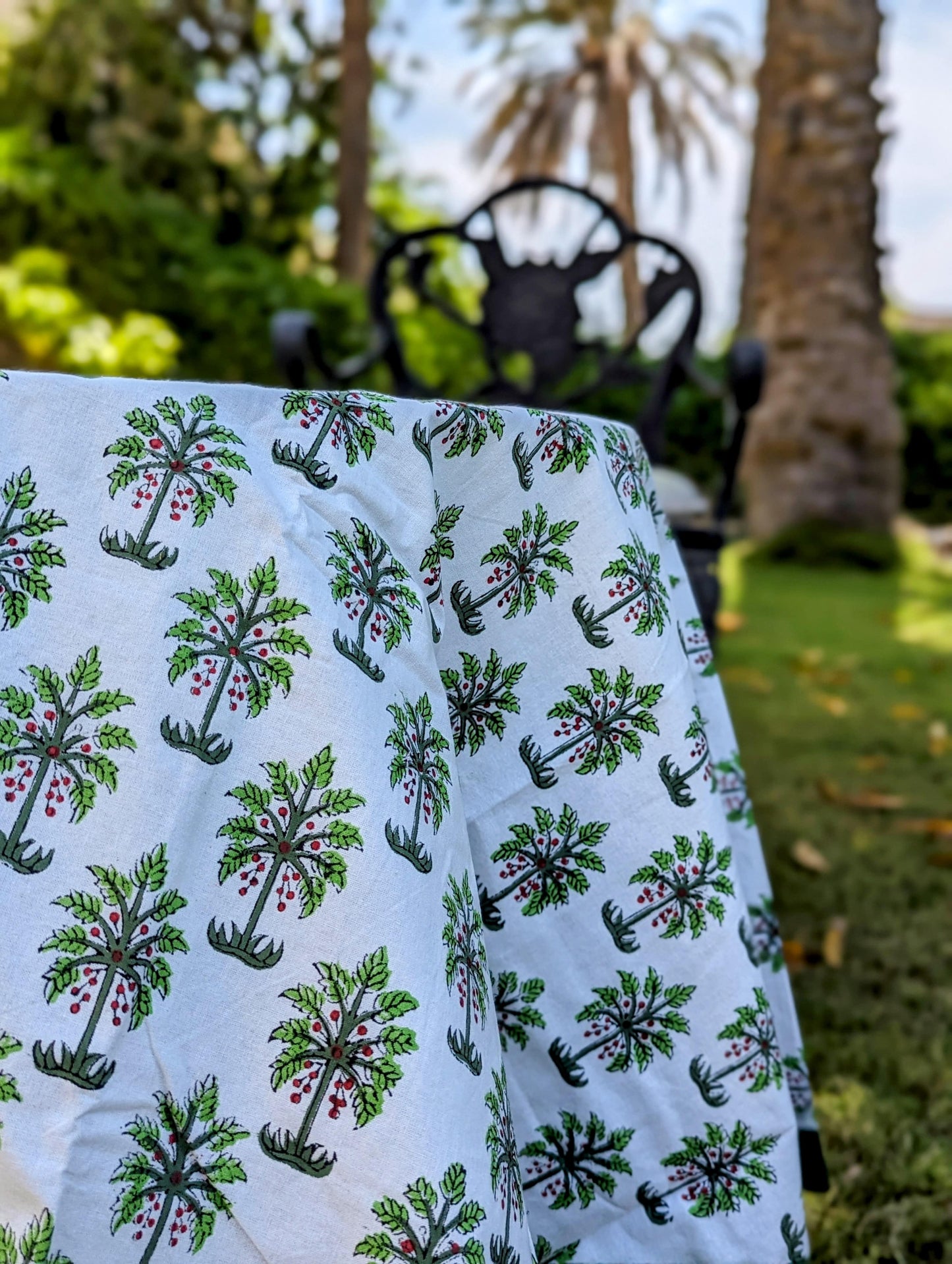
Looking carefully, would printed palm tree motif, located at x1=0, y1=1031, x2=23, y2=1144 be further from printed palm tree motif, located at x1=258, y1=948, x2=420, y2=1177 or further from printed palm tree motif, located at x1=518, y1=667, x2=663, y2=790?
printed palm tree motif, located at x1=518, y1=667, x2=663, y2=790

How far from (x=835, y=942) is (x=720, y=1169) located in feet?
3.19

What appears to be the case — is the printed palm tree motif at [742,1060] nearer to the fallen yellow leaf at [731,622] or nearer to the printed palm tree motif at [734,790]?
the printed palm tree motif at [734,790]

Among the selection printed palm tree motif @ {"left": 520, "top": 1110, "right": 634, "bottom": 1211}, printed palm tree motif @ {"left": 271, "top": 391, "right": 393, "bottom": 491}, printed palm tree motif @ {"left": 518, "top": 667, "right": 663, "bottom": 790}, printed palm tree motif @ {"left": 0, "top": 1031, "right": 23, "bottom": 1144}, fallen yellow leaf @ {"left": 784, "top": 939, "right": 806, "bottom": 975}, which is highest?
printed palm tree motif @ {"left": 271, "top": 391, "right": 393, "bottom": 491}

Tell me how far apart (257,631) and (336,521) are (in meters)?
0.10

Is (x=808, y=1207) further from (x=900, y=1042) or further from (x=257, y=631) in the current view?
(x=257, y=631)

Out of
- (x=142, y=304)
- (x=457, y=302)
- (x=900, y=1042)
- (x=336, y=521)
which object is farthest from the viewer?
(x=457, y=302)

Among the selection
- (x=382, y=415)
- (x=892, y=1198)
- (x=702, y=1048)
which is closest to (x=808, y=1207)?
(x=892, y=1198)

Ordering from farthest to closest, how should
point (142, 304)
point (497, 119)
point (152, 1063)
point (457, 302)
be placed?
point (497, 119) → point (457, 302) → point (142, 304) → point (152, 1063)

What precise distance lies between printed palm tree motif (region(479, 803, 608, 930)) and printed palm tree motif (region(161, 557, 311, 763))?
295mm

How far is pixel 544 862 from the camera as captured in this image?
91cm

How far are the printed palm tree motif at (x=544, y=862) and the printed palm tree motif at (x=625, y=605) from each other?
151 millimetres

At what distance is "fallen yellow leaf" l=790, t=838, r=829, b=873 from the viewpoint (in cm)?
213

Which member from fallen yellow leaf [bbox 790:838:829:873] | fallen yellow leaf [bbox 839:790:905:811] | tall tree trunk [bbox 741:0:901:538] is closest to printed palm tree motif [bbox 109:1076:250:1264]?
fallen yellow leaf [bbox 790:838:829:873]

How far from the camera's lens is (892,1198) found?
3.80 feet
